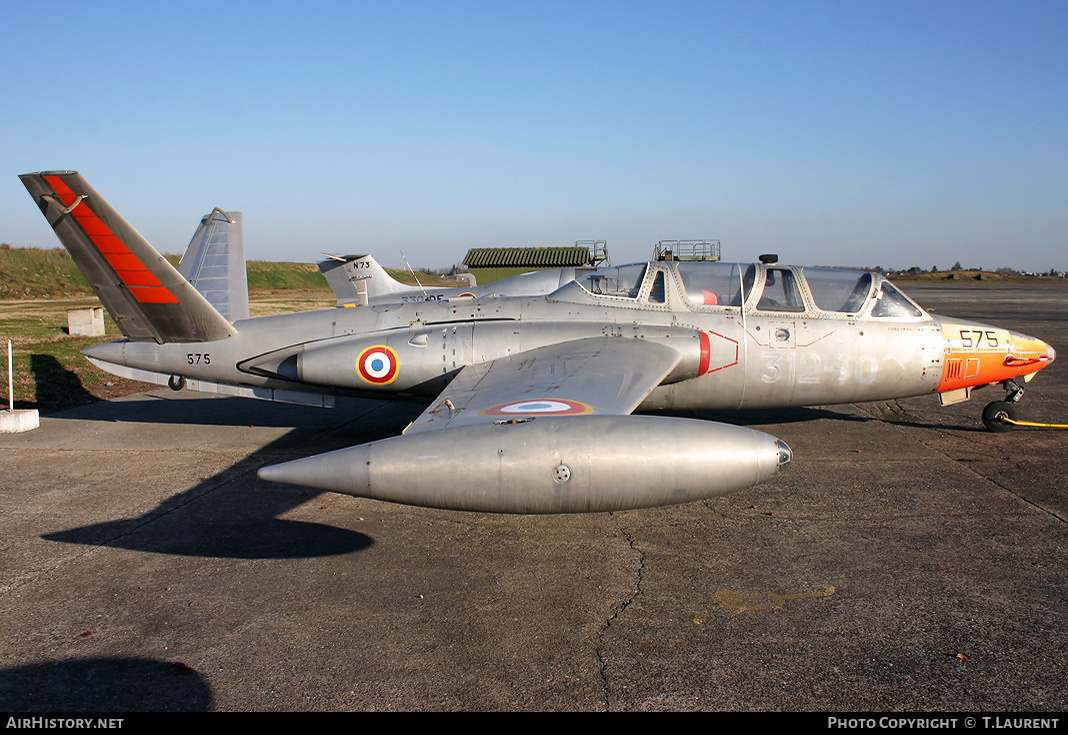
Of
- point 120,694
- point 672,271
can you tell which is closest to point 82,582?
point 120,694

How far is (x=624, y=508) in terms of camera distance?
16.3 feet

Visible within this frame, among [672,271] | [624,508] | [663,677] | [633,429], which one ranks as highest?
[672,271]

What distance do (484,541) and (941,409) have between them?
29.9 ft

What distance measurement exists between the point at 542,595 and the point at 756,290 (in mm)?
5260

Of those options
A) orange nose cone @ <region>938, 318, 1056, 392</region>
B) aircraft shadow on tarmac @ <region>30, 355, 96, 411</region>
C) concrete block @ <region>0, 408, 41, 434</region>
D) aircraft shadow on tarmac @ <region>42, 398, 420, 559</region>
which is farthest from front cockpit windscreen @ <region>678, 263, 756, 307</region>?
aircraft shadow on tarmac @ <region>30, 355, 96, 411</region>

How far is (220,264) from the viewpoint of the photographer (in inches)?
405

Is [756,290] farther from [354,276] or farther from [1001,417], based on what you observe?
[354,276]

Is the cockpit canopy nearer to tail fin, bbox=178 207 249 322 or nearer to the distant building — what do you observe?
tail fin, bbox=178 207 249 322

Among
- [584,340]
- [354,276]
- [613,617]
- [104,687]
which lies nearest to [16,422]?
[104,687]

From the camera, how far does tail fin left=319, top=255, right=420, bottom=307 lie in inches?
798

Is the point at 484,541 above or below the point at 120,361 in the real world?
below

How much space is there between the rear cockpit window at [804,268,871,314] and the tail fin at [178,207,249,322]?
7.79 meters
